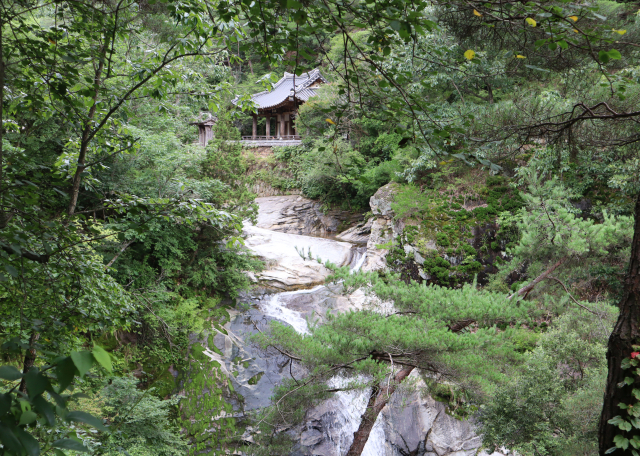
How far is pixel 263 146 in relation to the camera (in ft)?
64.6

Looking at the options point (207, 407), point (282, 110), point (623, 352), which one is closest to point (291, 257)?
point (207, 407)

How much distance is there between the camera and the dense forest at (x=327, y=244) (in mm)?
1827

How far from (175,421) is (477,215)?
8.17 metres

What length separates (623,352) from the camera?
2.26m

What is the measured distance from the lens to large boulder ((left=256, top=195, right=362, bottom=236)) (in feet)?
50.6

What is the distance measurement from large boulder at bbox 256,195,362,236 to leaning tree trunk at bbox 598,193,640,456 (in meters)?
13.0

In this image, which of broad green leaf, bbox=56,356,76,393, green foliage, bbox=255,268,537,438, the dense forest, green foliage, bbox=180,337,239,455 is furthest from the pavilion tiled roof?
broad green leaf, bbox=56,356,76,393

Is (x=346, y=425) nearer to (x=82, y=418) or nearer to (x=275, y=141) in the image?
(x=82, y=418)

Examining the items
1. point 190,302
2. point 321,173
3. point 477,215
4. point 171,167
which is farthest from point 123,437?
point 321,173

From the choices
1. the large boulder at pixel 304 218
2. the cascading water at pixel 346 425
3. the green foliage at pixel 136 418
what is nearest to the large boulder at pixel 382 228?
the large boulder at pixel 304 218

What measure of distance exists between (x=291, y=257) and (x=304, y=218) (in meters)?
4.47

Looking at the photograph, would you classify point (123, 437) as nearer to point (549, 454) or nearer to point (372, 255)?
point (549, 454)

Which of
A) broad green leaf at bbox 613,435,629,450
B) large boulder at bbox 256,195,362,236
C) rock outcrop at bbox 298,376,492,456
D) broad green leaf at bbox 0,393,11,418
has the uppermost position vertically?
broad green leaf at bbox 0,393,11,418

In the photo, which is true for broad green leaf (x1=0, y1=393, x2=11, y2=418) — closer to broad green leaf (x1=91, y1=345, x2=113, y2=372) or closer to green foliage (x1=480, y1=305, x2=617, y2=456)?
broad green leaf (x1=91, y1=345, x2=113, y2=372)
